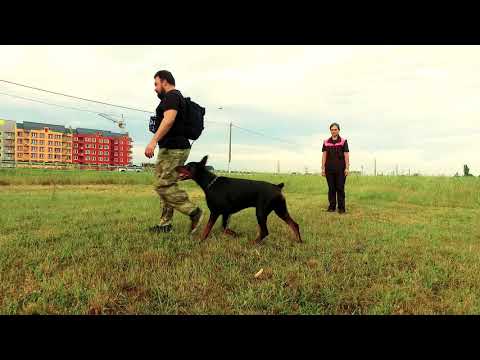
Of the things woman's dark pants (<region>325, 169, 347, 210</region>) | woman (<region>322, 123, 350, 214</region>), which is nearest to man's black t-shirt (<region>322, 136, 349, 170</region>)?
woman (<region>322, 123, 350, 214</region>)

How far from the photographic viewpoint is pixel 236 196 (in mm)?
4277

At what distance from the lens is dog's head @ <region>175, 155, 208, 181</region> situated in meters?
4.41

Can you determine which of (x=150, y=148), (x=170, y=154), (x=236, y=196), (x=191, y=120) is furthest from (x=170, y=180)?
(x=236, y=196)

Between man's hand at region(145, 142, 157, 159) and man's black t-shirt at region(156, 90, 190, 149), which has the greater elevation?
man's black t-shirt at region(156, 90, 190, 149)

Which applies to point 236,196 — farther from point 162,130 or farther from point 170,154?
point 162,130

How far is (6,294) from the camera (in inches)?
99.5

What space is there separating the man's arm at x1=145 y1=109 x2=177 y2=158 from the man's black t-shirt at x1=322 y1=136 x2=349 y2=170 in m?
5.43

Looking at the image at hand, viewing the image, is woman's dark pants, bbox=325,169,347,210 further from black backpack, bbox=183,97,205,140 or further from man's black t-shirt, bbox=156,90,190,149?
man's black t-shirt, bbox=156,90,190,149

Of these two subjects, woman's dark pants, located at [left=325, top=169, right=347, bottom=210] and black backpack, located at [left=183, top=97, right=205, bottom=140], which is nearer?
black backpack, located at [left=183, top=97, right=205, bottom=140]

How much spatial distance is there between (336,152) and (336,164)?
1.16ft
